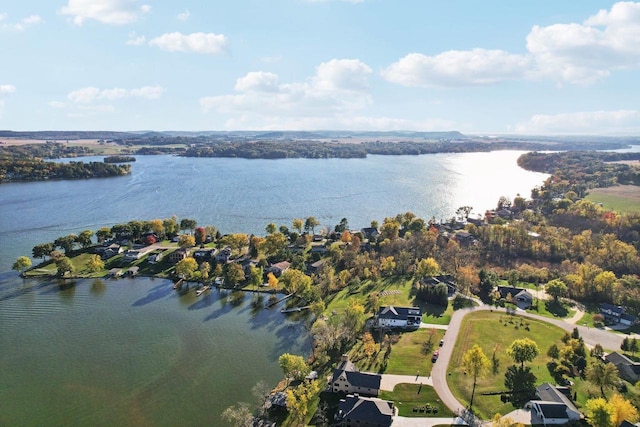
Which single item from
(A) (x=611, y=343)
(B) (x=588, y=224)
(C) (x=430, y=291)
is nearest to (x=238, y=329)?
(C) (x=430, y=291)

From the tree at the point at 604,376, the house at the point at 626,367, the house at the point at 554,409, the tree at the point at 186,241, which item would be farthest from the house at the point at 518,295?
the tree at the point at 186,241

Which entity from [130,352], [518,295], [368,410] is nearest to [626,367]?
[518,295]

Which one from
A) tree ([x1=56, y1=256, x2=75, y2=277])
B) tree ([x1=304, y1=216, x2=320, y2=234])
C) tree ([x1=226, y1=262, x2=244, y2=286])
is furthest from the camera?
tree ([x1=304, y1=216, x2=320, y2=234])

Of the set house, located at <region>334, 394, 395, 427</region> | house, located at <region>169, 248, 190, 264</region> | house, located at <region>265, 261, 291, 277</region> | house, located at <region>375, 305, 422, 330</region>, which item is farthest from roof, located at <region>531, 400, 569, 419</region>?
house, located at <region>169, 248, 190, 264</region>

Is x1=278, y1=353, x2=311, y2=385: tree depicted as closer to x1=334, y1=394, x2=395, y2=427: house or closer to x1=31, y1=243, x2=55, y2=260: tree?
x1=334, y1=394, x2=395, y2=427: house

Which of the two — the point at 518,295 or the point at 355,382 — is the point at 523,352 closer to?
the point at 355,382

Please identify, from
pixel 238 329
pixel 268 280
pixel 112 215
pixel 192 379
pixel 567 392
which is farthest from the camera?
pixel 112 215

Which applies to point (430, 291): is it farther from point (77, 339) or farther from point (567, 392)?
point (77, 339)
